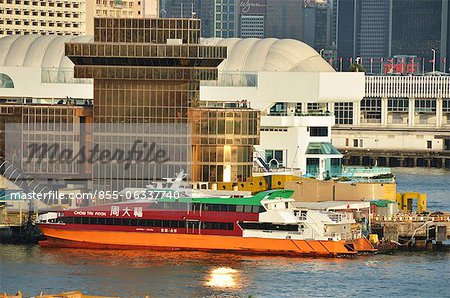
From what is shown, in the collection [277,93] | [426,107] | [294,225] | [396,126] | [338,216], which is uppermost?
[277,93]

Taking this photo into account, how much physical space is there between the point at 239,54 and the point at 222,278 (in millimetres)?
47612

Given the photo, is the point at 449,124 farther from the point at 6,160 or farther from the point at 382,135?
the point at 6,160

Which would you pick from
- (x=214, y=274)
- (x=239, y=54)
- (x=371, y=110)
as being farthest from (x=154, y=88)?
(x=371, y=110)

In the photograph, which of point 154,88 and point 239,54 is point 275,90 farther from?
point 154,88

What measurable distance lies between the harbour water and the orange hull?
132 cm

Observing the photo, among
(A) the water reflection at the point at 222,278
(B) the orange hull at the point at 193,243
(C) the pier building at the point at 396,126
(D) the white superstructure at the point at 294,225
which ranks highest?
(C) the pier building at the point at 396,126

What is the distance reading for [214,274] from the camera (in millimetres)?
86438

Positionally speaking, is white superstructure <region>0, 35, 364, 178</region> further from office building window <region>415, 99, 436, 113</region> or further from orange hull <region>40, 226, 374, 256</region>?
office building window <region>415, 99, 436, 113</region>

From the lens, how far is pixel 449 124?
655ft

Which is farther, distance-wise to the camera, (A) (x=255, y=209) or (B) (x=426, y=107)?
(B) (x=426, y=107)

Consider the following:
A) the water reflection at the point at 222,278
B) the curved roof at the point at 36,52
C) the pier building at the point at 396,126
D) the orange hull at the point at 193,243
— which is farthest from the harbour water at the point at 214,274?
the pier building at the point at 396,126

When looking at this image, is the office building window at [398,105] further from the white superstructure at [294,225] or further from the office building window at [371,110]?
the white superstructure at [294,225]

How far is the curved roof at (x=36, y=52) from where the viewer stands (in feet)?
440

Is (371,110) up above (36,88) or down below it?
below
